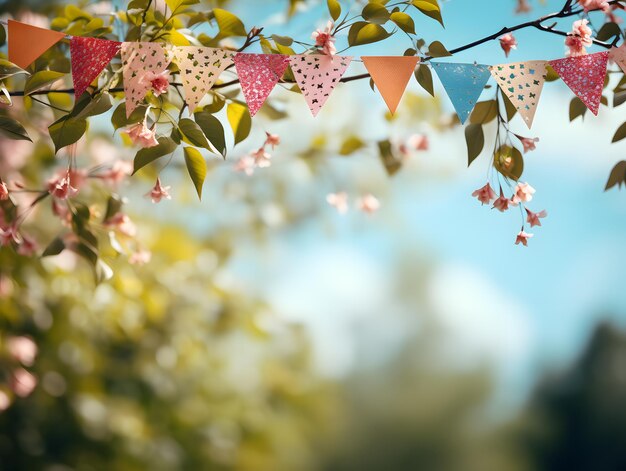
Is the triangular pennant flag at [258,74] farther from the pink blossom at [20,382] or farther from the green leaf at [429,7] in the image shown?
the pink blossom at [20,382]

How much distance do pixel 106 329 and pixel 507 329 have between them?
262cm

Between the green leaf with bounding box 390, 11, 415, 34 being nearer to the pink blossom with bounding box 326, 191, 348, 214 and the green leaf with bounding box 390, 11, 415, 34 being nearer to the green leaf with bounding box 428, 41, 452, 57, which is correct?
the green leaf with bounding box 428, 41, 452, 57

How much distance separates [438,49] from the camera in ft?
2.16

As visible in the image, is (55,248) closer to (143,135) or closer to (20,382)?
(143,135)

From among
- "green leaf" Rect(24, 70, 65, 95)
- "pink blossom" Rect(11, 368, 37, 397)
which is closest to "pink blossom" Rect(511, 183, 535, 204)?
"green leaf" Rect(24, 70, 65, 95)

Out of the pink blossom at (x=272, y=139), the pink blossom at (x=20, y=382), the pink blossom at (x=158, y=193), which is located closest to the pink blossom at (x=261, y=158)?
the pink blossom at (x=272, y=139)

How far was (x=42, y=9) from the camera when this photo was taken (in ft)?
3.99

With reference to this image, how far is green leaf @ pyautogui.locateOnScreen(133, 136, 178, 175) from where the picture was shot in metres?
0.65

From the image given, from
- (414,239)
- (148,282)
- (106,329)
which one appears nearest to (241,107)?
(148,282)

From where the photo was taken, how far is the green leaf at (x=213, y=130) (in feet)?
2.12

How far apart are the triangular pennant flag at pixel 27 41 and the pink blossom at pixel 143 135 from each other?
119mm

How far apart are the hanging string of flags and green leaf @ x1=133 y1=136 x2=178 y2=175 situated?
4cm

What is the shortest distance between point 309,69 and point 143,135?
173 mm

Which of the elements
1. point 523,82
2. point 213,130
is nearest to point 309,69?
point 213,130
